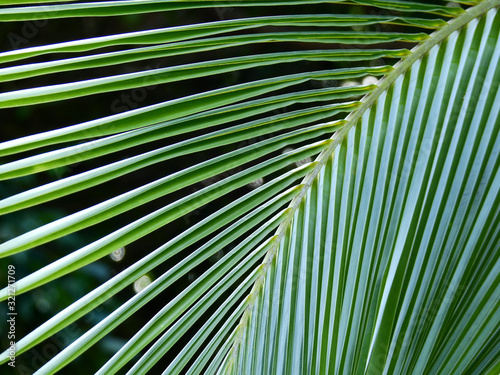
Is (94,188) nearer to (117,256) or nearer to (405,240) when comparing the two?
(117,256)

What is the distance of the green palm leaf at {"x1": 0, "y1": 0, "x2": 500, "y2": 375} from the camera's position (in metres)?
0.54

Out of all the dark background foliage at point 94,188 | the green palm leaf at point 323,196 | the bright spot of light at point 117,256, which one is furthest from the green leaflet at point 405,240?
the bright spot of light at point 117,256

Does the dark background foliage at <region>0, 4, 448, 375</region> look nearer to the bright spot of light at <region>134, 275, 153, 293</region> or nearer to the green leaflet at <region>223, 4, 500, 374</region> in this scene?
the bright spot of light at <region>134, 275, 153, 293</region>

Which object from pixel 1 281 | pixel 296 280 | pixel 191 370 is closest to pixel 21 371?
pixel 1 281

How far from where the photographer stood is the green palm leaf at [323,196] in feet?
1.78

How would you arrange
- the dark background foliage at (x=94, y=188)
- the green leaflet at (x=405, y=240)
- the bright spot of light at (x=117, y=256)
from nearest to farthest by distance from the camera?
the green leaflet at (x=405, y=240)
the dark background foliage at (x=94, y=188)
the bright spot of light at (x=117, y=256)

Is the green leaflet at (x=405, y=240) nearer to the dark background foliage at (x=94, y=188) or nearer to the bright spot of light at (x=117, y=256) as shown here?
the dark background foliage at (x=94, y=188)

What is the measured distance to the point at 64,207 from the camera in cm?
187

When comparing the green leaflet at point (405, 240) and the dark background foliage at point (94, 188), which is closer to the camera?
the green leaflet at point (405, 240)

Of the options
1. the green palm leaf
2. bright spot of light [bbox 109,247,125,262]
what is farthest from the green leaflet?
bright spot of light [bbox 109,247,125,262]

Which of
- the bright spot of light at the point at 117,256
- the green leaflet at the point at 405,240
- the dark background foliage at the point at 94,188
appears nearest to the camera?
the green leaflet at the point at 405,240

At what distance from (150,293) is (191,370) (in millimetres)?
124

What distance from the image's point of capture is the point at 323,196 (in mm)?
687

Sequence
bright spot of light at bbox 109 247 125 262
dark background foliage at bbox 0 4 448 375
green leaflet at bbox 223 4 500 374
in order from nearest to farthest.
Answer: green leaflet at bbox 223 4 500 374 → dark background foliage at bbox 0 4 448 375 → bright spot of light at bbox 109 247 125 262
